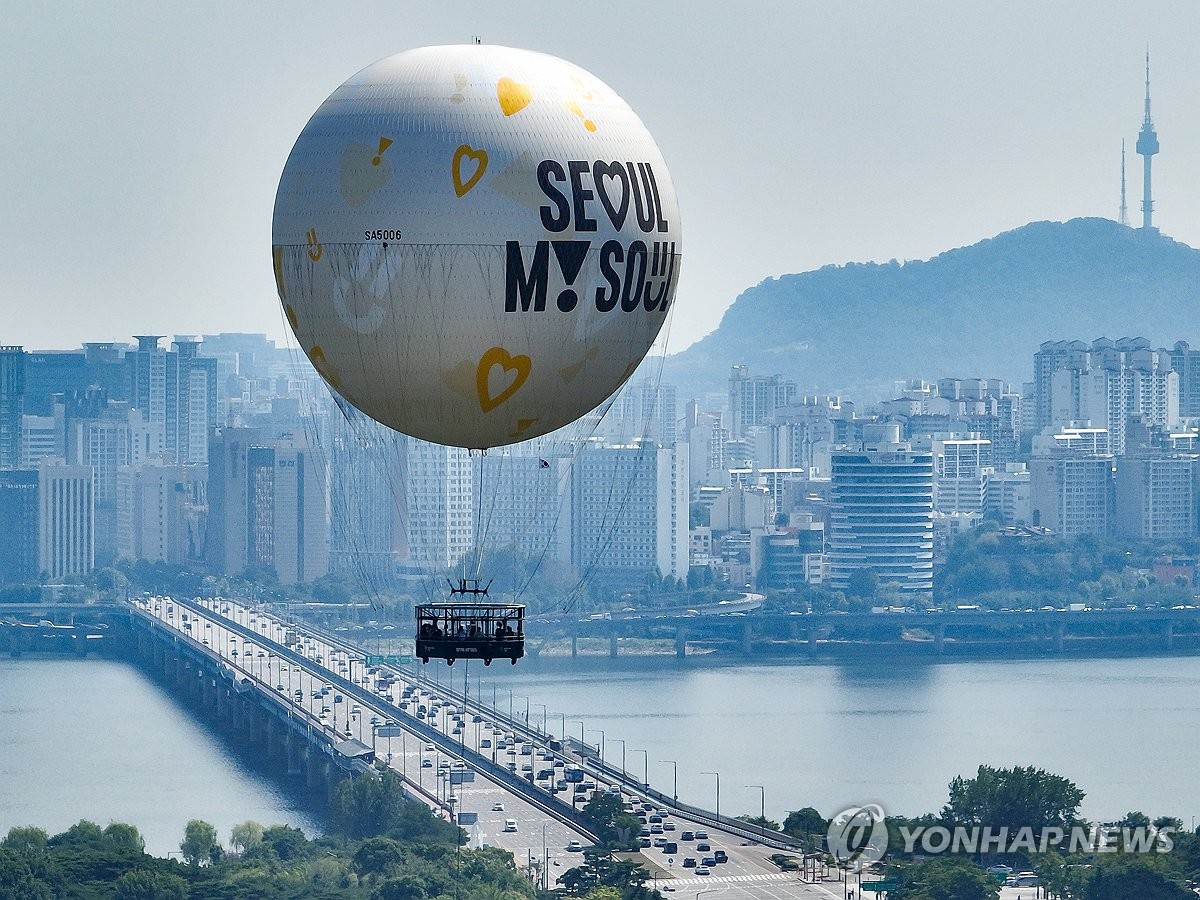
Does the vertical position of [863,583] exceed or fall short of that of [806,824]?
it exceeds it

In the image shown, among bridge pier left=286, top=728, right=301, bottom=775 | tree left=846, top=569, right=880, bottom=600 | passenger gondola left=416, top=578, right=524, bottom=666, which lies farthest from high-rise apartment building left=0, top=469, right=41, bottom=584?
passenger gondola left=416, top=578, right=524, bottom=666

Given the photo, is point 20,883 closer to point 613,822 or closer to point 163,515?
point 613,822

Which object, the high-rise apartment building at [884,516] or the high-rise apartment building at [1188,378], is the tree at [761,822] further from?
the high-rise apartment building at [1188,378]

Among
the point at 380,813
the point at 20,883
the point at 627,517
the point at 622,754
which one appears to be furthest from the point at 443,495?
the point at 20,883

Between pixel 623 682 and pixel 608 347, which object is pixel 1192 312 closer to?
pixel 623 682

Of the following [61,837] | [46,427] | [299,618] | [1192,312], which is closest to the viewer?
[61,837]

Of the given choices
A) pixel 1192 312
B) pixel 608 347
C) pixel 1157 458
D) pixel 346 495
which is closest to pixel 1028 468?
pixel 1157 458

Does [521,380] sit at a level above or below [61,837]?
above
